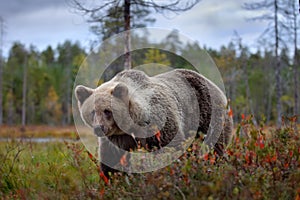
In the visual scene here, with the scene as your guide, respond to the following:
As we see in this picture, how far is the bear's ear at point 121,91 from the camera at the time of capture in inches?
194

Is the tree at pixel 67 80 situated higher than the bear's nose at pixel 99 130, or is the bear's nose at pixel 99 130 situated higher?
the bear's nose at pixel 99 130

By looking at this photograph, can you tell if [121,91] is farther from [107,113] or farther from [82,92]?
[82,92]

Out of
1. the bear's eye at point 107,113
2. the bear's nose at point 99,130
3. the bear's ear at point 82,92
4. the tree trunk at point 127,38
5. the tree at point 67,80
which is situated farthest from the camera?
the tree at point 67,80

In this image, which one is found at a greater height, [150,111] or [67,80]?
[150,111]

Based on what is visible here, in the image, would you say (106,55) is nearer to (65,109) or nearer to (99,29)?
(99,29)

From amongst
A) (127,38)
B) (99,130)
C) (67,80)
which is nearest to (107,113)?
(99,130)

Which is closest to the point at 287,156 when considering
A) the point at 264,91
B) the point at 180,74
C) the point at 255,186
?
the point at 255,186

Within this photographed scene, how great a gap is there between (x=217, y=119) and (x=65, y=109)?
63888 millimetres

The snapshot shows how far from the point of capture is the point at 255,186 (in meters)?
3.52

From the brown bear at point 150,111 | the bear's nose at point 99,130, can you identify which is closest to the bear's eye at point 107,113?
the brown bear at point 150,111

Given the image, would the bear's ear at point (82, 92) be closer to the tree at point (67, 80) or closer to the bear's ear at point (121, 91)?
the bear's ear at point (121, 91)

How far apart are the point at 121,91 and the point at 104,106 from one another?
11.0 inches

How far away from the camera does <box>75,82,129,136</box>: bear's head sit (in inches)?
191

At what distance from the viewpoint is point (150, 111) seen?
541 centimetres
